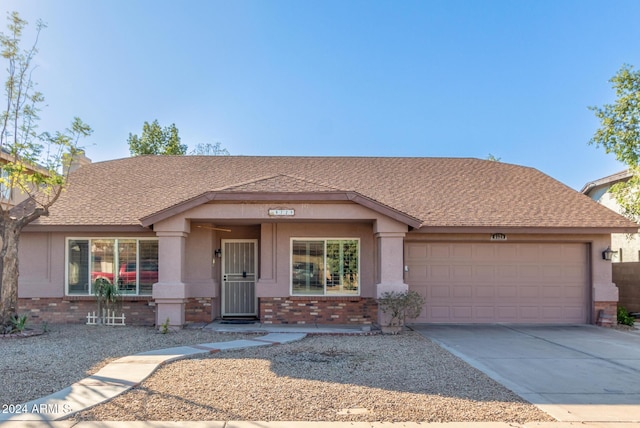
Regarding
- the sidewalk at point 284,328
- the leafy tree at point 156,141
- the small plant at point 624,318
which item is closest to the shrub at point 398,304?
the sidewalk at point 284,328

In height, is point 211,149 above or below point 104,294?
above

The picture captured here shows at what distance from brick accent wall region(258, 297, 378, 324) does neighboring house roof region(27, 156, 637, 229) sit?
272 centimetres

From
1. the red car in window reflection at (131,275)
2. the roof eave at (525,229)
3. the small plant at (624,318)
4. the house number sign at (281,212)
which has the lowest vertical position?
the small plant at (624,318)

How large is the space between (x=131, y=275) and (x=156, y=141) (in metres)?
19.5

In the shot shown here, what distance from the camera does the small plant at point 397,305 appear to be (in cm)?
1073

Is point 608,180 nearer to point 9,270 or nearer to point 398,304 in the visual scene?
point 398,304

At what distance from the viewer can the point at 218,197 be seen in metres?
10.9

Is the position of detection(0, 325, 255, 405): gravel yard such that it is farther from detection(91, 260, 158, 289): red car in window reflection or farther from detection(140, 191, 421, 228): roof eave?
detection(140, 191, 421, 228): roof eave

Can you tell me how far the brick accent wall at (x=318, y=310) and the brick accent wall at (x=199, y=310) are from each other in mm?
1406

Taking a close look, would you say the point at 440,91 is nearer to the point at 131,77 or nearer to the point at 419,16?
the point at 419,16

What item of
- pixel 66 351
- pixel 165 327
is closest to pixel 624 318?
pixel 165 327

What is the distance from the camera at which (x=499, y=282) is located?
41.7ft

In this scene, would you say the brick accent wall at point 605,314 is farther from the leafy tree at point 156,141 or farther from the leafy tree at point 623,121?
the leafy tree at point 156,141

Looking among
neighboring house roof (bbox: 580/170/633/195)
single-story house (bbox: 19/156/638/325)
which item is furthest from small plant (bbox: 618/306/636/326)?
neighboring house roof (bbox: 580/170/633/195)
